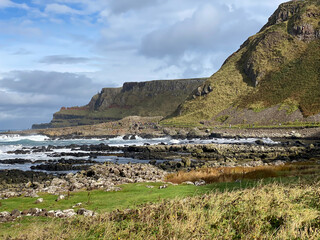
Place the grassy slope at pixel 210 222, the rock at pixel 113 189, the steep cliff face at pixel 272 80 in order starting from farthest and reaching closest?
the steep cliff face at pixel 272 80 < the rock at pixel 113 189 < the grassy slope at pixel 210 222

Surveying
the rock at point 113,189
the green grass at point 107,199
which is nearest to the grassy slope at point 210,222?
the green grass at point 107,199

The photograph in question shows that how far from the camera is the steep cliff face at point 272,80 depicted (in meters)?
136

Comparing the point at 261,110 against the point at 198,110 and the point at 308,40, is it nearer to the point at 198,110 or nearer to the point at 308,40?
the point at 198,110

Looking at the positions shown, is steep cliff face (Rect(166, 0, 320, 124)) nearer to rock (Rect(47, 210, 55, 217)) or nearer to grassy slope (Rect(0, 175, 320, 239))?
grassy slope (Rect(0, 175, 320, 239))

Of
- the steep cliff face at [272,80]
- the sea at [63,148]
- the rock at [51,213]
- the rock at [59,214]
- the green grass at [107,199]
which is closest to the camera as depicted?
the rock at [59,214]

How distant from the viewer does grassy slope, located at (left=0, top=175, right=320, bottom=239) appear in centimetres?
856

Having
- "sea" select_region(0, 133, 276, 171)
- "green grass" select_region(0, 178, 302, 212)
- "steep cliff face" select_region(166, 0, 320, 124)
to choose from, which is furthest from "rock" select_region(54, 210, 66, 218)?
"steep cliff face" select_region(166, 0, 320, 124)

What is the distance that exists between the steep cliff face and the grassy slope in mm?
121593

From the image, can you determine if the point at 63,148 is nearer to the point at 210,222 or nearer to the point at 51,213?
the point at 51,213

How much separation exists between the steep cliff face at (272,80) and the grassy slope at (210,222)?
122 metres

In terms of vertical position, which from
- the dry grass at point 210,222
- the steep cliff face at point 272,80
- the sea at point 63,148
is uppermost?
the steep cliff face at point 272,80

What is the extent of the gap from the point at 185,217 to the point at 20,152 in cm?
7053

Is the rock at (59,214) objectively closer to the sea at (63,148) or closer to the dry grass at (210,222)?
the dry grass at (210,222)

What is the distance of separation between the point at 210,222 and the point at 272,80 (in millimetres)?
164866
